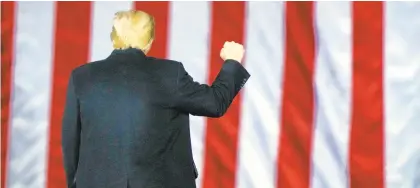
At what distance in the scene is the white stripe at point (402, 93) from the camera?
1874mm

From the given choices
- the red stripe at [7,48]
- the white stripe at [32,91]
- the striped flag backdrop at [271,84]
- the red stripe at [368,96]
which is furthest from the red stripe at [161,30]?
the red stripe at [368,96]

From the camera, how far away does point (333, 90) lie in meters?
1.91

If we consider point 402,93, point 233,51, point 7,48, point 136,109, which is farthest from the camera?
point 7,48

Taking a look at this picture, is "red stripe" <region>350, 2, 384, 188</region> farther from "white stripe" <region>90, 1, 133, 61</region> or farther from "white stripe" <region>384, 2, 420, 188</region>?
"white stripe" <region>90, 1, 133, 61</region>

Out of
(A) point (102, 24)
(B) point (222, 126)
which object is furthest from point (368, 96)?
(A) point (102, 24)

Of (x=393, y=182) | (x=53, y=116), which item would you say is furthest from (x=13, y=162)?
(x=393, y=182)

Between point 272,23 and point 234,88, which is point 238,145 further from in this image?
point 234,88

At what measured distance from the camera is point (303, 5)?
6.26 feet

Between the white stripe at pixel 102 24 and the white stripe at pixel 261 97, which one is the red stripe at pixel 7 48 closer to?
the white stripe at pixel 102 24

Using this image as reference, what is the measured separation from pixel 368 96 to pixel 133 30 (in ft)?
2.77

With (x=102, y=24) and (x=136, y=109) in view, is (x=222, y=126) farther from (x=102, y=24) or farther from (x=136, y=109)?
(x=136, y=109)

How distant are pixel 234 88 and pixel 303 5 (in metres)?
0.66

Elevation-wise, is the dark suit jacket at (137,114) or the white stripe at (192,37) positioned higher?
the white stripe at (192,37)

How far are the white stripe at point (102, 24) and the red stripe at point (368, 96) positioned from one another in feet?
2.09
